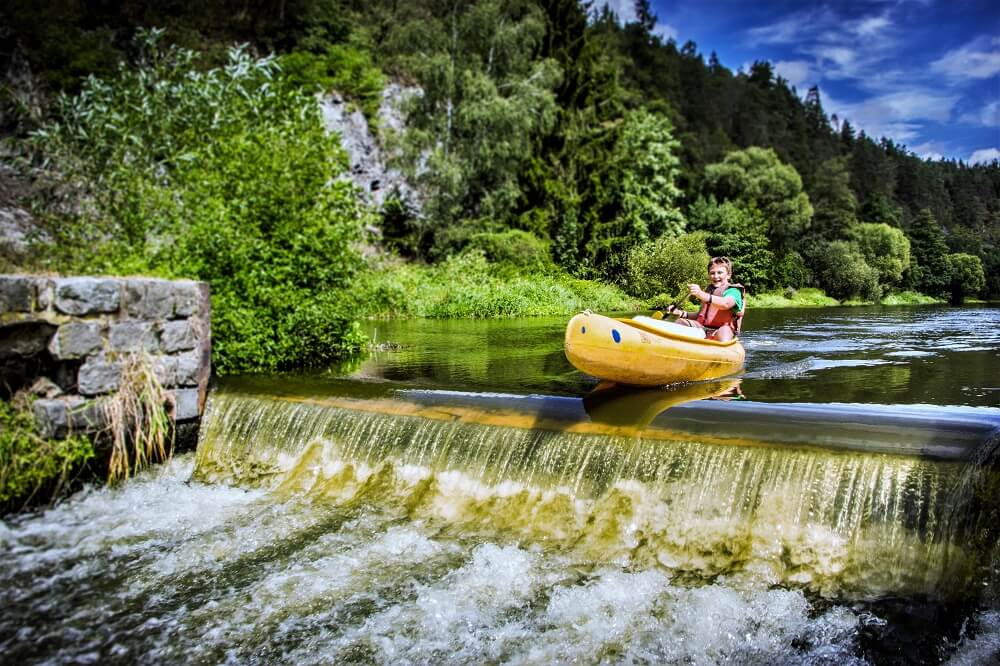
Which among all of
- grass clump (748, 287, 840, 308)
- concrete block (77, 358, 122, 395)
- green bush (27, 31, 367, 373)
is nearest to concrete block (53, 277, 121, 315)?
concrete block (77, 358, 122, 395)

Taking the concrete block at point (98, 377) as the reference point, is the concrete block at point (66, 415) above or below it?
below

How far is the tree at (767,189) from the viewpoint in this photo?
46188 mm

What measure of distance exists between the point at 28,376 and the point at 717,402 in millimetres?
5768

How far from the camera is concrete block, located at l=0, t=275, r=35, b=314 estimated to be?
5.23 meters

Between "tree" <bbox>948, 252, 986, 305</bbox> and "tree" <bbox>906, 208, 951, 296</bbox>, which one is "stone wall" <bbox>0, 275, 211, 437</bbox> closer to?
"tree" <bbox>948, 252, 986, 305</bbox>

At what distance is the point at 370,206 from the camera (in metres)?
9.30

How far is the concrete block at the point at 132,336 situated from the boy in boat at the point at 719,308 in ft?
18.1

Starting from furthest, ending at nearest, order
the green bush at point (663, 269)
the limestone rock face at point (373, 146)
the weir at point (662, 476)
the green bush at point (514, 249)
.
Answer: the limestone rock face at point (373, 146) < the green bush at point (663, 269) < the green bush at point (514, 249) < the weir at point (662, 476)

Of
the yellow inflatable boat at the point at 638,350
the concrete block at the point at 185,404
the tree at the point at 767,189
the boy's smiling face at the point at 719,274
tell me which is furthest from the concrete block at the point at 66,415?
the tree at the point at 767,189

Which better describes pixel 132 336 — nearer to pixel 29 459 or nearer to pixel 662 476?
pixel 29 459

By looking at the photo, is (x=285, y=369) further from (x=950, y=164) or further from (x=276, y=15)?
(x=950, y=164)

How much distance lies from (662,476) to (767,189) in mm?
47357

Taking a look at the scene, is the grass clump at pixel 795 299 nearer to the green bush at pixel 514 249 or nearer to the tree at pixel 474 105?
the green bush at pixel 514 249

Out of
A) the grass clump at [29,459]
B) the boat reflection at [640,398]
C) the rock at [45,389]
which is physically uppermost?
the rock at [45,389]
